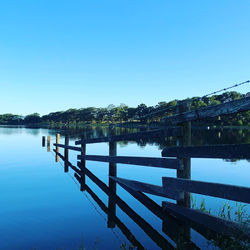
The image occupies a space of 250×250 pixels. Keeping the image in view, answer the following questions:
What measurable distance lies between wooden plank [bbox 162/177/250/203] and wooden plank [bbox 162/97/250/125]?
4.82 ft

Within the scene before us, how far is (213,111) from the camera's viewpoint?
191 inches

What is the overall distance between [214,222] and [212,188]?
0.98 m

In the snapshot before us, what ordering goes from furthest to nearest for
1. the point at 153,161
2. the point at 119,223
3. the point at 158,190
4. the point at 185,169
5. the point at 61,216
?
1. the point at 61,216
2. the point at 119,223
3. the point at 153,161
4. the point at 158,190
5. the point at 185,169

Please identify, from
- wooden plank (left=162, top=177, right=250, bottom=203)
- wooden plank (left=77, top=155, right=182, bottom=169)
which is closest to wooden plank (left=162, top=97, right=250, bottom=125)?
wooden plank (left=77, top=155, right=182, bottom=169)

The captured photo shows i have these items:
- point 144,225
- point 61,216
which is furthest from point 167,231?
point 61,216

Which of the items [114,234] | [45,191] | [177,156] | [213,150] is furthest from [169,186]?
[45,191]

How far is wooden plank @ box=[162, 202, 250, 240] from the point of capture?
14.2 feet

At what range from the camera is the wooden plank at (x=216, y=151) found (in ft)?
13.4

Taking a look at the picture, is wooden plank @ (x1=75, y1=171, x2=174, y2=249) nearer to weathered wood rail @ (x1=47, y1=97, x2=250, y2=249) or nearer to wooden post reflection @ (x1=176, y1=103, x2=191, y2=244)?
weathered wood rail @ (x1=47, y1=97, x2=250, y2=249)

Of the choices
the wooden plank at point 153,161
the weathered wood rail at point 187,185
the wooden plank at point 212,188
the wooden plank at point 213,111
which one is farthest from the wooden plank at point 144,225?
the wooden plank at point 213,111

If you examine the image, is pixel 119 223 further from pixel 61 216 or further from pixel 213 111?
pixel 213 111

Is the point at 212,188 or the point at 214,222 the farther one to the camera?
the point at 214,222

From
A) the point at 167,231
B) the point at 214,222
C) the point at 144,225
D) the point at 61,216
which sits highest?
the point at 214,222

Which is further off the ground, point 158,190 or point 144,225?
point 158,190
